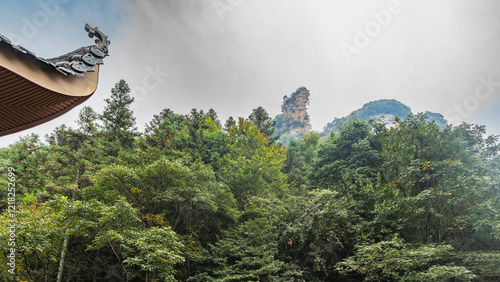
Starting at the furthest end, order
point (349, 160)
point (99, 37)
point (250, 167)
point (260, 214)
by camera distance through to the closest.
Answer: point (250, 167)
point (349, 160)
point (260, 214)
point (99, 37)

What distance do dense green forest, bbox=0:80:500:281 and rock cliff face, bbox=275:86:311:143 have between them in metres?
53.1

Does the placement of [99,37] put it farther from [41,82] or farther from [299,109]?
[299,109]

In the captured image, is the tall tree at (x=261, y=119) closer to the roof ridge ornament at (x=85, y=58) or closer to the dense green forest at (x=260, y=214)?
the dense green forest at (x=260, y=214)

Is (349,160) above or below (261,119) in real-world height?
below

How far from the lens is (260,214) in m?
10.5

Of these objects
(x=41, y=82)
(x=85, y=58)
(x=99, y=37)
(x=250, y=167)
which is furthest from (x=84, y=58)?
(x=250, y=167)

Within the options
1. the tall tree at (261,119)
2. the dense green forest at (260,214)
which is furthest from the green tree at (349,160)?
the tall tree at (261,119)

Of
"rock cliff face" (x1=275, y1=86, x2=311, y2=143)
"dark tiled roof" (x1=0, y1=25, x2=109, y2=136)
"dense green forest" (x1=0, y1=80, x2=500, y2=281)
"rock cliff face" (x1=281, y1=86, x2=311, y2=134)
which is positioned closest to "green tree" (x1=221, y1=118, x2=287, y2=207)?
"dense green forest" (x1=0, y1=80, x2=500, y2=281)

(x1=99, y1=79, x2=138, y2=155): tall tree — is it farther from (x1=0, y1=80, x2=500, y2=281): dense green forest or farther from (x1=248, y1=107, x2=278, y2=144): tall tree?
(x1=248, y1=107, x2=278, y2=144): tall tree

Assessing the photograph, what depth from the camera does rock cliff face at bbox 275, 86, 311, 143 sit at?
65875 millimetres

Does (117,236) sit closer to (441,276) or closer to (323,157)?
(441,276)

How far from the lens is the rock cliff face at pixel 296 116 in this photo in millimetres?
65875

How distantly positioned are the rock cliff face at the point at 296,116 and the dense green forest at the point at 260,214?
53.1m

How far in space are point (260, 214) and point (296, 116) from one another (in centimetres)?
6024
